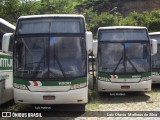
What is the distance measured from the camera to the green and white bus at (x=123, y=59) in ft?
49.0

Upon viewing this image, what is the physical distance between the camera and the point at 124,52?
1531 cm

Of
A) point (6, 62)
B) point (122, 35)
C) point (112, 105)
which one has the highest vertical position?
point (122, 35)

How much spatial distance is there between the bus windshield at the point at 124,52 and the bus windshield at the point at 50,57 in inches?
158

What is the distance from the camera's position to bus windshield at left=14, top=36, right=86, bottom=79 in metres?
11.1

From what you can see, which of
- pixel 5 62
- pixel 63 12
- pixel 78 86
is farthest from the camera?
pixel 63 12

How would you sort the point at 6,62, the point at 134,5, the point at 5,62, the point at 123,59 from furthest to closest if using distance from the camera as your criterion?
1. the point at 134,5
2. the point at 123,59
3. the point at 6,62
4. the point at 5,62

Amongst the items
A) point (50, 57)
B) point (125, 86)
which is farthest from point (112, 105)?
point (50, 57)

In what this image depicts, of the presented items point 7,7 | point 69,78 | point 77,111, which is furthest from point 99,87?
point 7,7

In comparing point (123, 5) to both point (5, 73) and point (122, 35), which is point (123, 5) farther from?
point (5, 73)

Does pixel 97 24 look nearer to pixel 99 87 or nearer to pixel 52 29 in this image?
pixel 99 87

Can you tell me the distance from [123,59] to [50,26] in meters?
4.60

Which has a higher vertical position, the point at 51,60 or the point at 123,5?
the point at 51,60

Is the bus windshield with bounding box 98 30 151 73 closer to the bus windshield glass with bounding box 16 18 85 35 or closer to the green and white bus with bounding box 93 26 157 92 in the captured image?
the green and white bus with bounding box 93 26 157 92

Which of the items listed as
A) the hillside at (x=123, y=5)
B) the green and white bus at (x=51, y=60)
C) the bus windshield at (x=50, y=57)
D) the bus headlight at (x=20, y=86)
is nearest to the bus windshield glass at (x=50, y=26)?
the green and white bus at (x=51, y=60)
